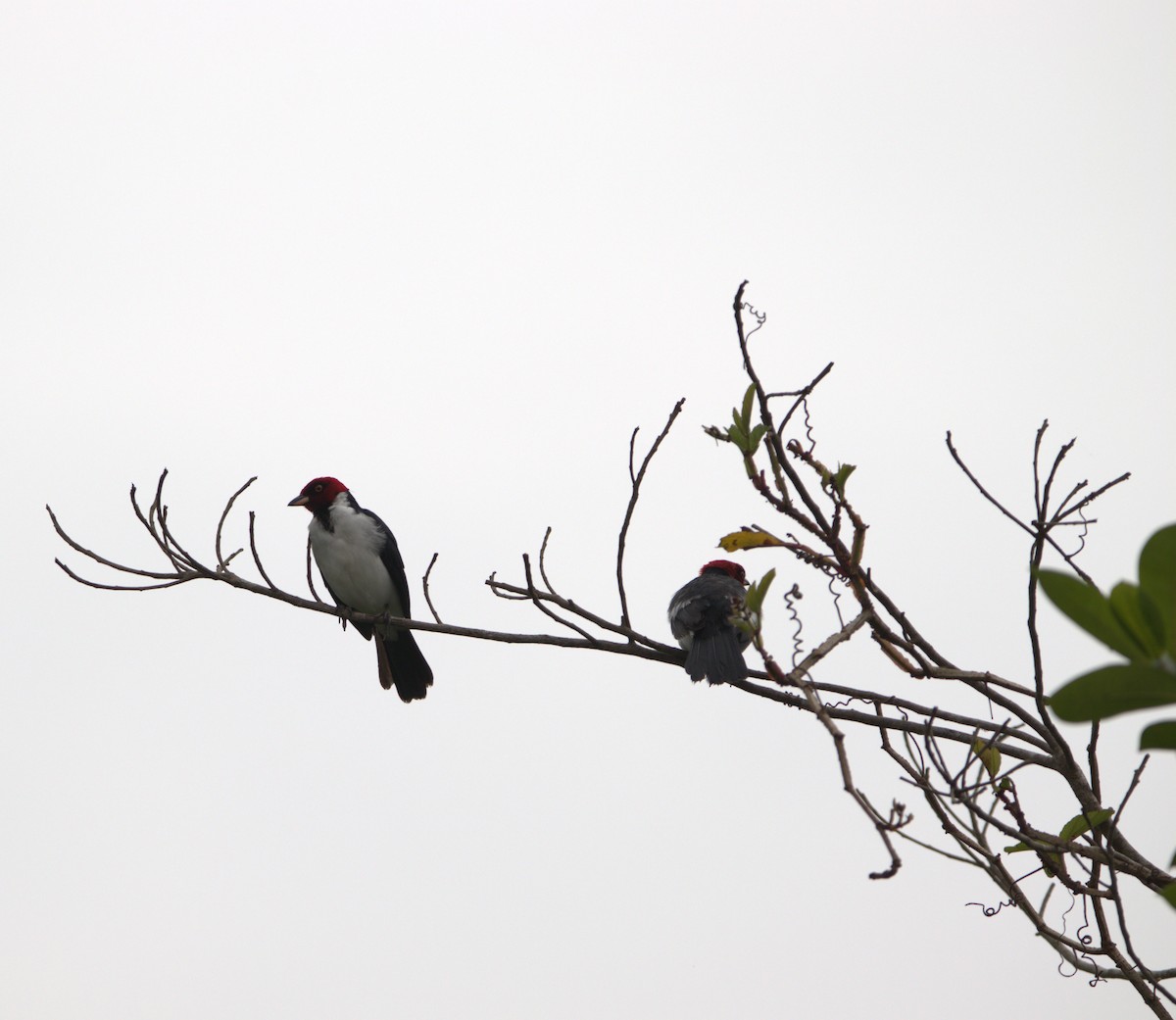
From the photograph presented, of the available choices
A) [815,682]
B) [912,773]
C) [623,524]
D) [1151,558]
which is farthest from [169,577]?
[1151,558]

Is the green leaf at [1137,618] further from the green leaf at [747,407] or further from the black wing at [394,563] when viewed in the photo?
the black wing at [394,563]

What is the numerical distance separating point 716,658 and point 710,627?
0.42 m

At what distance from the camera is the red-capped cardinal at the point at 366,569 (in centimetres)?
739

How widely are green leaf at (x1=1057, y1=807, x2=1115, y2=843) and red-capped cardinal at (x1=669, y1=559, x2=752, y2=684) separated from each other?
4.88 ft

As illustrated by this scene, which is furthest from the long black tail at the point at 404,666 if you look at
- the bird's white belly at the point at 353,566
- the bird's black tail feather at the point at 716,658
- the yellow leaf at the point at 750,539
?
the yellow leaf at the point at 750,539

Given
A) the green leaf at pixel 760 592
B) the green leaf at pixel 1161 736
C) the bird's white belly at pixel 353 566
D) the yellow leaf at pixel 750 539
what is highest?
the bird's white belly at pixel 353 566

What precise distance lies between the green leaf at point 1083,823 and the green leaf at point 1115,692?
1730 mm

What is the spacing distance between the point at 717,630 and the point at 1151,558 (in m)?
4.19

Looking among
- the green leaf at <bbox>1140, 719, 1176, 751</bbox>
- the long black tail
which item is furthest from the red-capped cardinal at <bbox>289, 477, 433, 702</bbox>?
the green leaf at <bbox>1140, 719, 1176, 751</bbox>

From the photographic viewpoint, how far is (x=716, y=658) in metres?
4.96

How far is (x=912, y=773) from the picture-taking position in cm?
256

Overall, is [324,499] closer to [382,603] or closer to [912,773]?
[382,603]

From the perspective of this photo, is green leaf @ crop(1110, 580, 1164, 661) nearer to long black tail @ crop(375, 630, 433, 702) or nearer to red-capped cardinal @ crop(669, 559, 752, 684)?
red-capped cardinal @ crop(669, 559, 752, 684)

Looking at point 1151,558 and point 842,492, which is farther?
point 842,492
